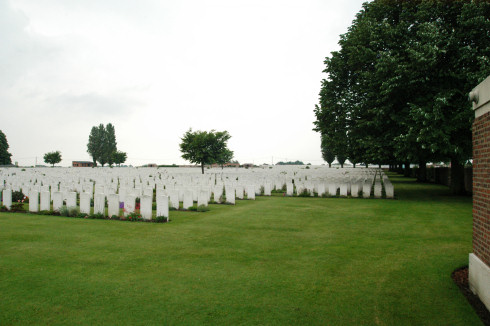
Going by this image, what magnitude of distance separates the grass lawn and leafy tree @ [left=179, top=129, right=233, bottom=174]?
23.5m

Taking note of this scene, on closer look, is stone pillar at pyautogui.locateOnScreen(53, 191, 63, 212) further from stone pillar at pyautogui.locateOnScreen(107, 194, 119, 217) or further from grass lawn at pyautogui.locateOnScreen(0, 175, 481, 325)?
stone pillar at pyautogui.locateOnScreen(107, 194, 119, 217)

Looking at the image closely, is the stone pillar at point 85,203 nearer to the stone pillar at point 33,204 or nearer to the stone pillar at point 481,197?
the stone pillar at point 33,204

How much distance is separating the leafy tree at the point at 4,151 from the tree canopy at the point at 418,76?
254 feet

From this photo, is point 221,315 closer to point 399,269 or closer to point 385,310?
point 385,310

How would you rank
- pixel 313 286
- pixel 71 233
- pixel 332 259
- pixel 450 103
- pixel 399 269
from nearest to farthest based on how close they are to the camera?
pixel 313 286 < pixel 399 269 < pixel 332 259 < pixel 71 233 < pixel 450 103

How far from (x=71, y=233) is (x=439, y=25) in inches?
636

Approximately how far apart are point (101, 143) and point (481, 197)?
85638 millimetres

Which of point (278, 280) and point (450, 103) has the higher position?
point (450, 103)

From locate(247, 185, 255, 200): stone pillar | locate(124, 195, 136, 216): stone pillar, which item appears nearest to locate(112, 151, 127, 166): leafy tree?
locate(247, 185, 255, 200): stone pillar

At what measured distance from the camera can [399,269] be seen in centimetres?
499

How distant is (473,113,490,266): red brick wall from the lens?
3.88 m

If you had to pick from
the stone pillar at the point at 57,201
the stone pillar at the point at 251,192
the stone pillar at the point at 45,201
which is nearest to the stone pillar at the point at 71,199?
the stone pillar at the point at 57,201

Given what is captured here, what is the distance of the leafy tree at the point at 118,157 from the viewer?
75.0 meters

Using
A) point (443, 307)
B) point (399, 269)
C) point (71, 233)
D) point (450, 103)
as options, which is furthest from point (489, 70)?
point (71, 233)
